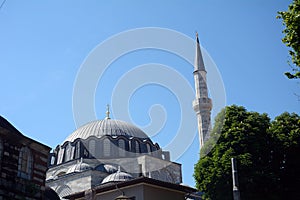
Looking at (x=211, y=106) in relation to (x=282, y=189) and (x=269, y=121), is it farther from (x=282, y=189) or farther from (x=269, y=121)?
(x=282, y=189)

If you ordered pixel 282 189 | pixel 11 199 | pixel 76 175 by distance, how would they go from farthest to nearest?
1. pixel 76 175
2. pixel 282 189
3. pixel 11 199

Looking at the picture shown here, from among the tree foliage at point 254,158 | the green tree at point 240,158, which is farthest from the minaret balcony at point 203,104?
the tree foliage at point 254,158

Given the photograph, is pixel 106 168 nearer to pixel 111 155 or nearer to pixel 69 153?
pixel 111 155

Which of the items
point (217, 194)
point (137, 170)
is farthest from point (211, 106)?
point (217, 194)

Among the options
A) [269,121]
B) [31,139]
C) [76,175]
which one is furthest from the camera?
[76,175]

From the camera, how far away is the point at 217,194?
59.3ft

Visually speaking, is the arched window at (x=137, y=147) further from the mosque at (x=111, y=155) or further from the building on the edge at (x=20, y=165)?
the building on the edge at (x=20, y=165)

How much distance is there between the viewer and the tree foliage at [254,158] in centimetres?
1764

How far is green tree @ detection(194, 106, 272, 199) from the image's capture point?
17594 mm

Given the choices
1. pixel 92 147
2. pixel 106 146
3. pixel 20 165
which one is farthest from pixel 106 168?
pixel 20 165

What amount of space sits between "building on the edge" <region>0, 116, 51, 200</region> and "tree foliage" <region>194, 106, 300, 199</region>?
846 centimetres

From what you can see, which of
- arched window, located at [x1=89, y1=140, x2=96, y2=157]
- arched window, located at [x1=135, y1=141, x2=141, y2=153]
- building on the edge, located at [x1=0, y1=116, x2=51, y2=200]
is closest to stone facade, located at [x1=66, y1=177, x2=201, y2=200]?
building on the edge, located at [x1=0, y1=116, x2=51, y2=200]

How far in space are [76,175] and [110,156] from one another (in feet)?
10.6

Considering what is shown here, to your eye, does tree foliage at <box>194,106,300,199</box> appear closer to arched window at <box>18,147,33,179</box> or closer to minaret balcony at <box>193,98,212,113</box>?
arched window at <box>18,147,33,179</box>
